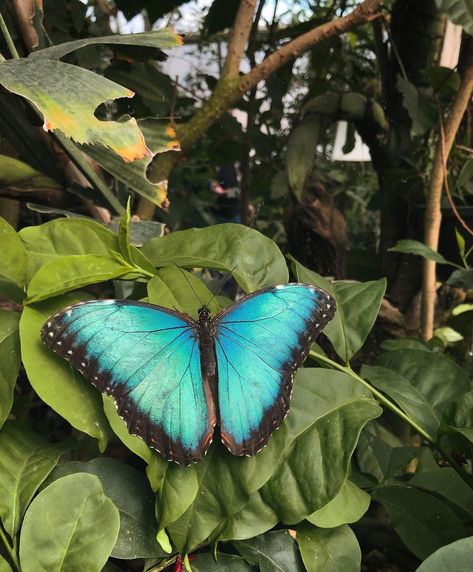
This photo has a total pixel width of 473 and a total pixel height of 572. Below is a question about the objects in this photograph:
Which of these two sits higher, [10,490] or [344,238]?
[10,490]

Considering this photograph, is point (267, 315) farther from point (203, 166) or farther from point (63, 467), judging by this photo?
point (203, 166)

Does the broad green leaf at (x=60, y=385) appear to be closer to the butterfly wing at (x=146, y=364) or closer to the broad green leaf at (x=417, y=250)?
the butterfly wing at (x=146, y=364)

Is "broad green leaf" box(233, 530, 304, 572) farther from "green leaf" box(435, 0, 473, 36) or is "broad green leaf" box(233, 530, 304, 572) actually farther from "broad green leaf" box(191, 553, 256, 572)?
"green leaf" box(435, 0, 473, 36)

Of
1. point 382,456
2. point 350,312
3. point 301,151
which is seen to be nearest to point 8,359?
point 350,312

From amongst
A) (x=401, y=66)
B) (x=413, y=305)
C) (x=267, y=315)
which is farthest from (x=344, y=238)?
(x=267, y=315)

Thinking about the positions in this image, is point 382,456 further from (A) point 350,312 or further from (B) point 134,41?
Result: (B) point 134,41

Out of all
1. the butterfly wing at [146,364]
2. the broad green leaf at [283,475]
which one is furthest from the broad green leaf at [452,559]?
the butterfly wing at [146,364]
